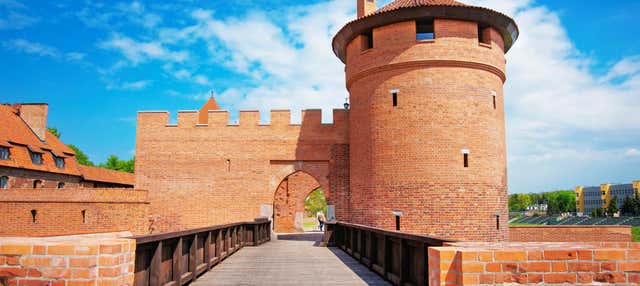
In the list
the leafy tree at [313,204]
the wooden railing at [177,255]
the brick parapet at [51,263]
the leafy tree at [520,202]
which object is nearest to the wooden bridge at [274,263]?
the wooden railing at [177,255]

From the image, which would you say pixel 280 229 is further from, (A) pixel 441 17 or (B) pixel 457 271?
(B) pixel 457 271

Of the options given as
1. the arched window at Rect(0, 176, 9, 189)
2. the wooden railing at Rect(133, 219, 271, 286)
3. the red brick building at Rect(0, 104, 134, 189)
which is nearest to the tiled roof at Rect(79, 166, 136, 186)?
the red brick building at Rect(0, 104, 134, 189)

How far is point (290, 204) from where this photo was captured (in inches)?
1127

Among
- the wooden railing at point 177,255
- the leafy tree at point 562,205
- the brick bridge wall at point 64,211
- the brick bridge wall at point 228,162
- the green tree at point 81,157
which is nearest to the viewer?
the wooden railing at point 177,255

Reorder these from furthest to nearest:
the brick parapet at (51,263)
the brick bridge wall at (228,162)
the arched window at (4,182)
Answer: the arched window at (4,182)
the brick bridge wall at (228,162)
the brick parapet at (51,263)

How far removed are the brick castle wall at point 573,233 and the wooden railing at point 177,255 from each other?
13.9 m

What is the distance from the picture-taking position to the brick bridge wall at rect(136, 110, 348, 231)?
739 inches

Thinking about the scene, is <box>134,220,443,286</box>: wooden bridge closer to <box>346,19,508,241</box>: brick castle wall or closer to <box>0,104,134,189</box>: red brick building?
<box>346,19,508,241</box>: brick castle wall

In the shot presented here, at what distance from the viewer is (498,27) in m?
15.7

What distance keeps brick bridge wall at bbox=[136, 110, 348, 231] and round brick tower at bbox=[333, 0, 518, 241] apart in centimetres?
331

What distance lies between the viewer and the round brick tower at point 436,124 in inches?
567

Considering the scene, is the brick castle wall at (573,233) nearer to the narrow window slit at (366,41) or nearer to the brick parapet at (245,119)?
the brick parapet at (245,119)

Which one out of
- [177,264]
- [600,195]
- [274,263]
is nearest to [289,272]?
[274,263]

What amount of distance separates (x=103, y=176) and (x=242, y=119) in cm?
2252
